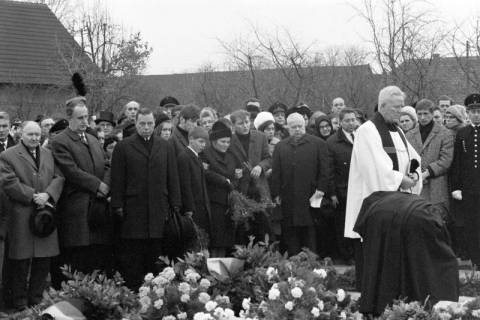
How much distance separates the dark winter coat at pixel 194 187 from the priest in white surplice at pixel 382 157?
2.22 meters

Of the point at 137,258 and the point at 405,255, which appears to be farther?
the point at 137,258

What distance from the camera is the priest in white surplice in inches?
338

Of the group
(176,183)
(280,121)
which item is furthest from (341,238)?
(176,183)

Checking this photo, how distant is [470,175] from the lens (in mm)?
12008

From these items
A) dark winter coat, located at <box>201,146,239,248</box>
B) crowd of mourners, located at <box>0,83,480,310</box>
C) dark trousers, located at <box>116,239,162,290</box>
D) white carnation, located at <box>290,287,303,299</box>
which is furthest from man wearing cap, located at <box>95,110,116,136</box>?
white carnation, located at <box>290,287,303,299</box>

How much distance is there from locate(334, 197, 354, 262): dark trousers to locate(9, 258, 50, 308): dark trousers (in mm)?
4431

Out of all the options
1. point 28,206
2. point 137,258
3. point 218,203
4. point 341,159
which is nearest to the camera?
point 28,206

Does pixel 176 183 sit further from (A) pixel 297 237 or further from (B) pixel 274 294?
(B) pixel 274 294

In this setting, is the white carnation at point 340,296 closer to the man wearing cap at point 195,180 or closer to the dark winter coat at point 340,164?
the man wearing cap at point 195,180

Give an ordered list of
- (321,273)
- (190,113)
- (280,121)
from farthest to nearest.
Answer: (280,121) → (190,113) → (321,273)

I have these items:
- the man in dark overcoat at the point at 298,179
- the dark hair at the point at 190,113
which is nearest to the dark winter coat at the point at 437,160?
the man in dark overcoat at the point at 298,179

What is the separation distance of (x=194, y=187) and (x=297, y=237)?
211 centimetres

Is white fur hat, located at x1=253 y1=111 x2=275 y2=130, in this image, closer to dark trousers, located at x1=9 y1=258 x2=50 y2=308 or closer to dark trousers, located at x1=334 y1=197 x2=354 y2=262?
dark trousers, located at x1=334 y1=197 x2=354 y2=262

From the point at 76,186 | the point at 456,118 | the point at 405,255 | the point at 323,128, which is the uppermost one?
the point at 456,118
